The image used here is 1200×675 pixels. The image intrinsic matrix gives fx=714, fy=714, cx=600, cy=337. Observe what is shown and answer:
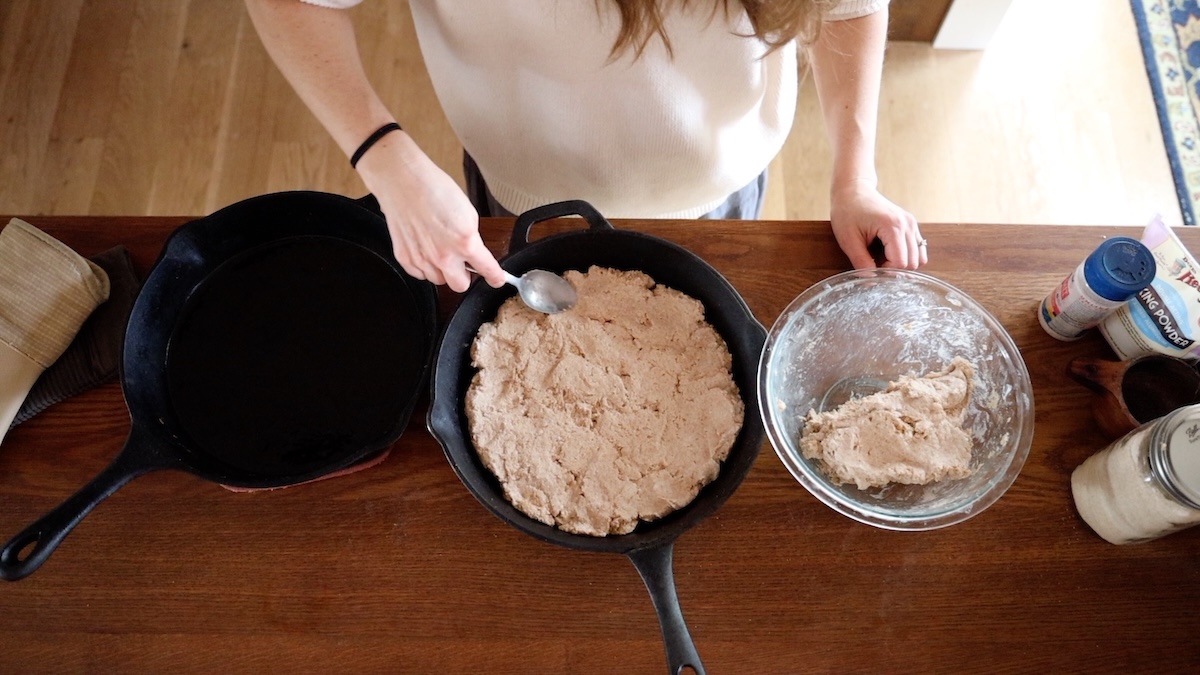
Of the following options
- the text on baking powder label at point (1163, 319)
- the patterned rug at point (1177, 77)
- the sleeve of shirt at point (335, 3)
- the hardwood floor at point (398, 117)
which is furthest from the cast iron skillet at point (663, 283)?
the patterned rug at point (1177, 77)

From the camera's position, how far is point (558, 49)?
0.79 meters

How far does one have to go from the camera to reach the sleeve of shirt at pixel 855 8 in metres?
0.83

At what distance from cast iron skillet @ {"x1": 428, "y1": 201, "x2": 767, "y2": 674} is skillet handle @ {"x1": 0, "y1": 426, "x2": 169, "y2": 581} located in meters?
0.27

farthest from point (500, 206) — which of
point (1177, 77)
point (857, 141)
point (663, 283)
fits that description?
point (1177, 77)

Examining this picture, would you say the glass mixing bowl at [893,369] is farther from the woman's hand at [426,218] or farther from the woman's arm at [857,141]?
the woman's hand at [426,218]

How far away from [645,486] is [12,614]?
647mm

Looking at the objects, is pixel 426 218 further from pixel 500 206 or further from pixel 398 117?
pixel 398 117

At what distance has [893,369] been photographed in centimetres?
78

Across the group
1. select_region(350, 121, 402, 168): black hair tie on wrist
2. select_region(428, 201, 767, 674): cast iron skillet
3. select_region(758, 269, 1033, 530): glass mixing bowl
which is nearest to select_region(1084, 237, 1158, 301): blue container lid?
select_region(758, 269, 1033, 530): glass mixing bowl

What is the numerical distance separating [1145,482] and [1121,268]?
215mm

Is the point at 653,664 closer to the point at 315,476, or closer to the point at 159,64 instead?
the point at 315,476

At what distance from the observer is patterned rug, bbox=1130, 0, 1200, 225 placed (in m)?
1.79

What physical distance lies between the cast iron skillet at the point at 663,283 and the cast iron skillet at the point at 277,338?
0.15ft

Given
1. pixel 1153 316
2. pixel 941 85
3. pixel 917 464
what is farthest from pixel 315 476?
pixel 941 85
